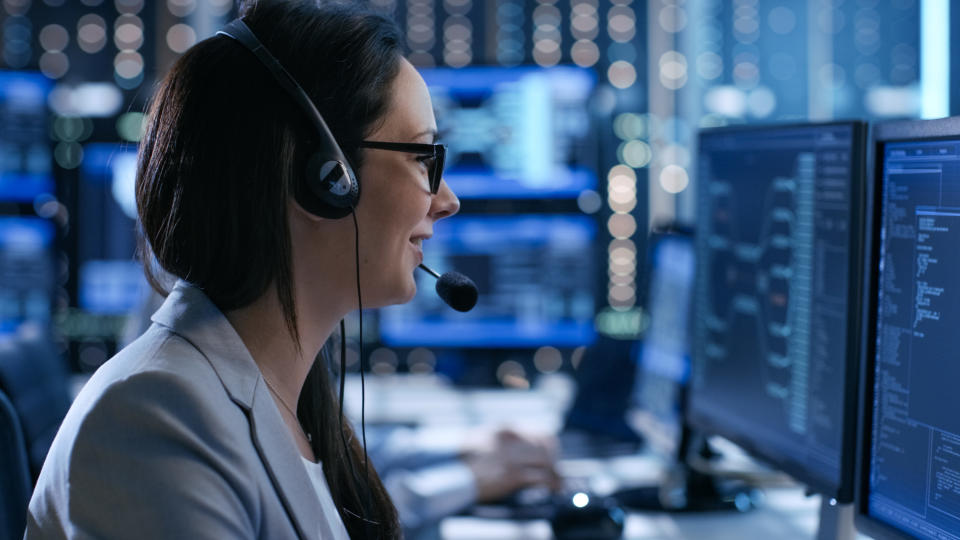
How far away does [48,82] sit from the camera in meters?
2.53

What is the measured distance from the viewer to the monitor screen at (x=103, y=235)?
246cm

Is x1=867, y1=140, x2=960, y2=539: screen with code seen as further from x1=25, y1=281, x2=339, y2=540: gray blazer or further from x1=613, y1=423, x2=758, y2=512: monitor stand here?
x1=613, y1=423, x2=758, y2=512: monitor stand

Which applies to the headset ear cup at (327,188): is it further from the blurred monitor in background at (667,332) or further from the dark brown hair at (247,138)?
the blurred monitor in background at (667,332)

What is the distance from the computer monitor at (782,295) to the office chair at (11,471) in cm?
89

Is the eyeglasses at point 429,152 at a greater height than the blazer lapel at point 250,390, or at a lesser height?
greater

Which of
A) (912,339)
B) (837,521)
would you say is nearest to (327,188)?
(912,339)

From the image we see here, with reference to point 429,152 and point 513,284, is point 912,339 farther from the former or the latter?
point 513,284

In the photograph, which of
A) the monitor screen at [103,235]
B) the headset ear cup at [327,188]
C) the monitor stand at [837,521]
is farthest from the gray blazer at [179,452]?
the monitor screen at [103,235]

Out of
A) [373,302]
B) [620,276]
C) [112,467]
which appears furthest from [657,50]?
[112,467]

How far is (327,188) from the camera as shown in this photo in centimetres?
79

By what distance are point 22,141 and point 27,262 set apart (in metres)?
0.32

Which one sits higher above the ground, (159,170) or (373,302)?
(159,170)

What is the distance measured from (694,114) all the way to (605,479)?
1.54 m

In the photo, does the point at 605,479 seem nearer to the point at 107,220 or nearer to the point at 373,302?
the point at 373,302
